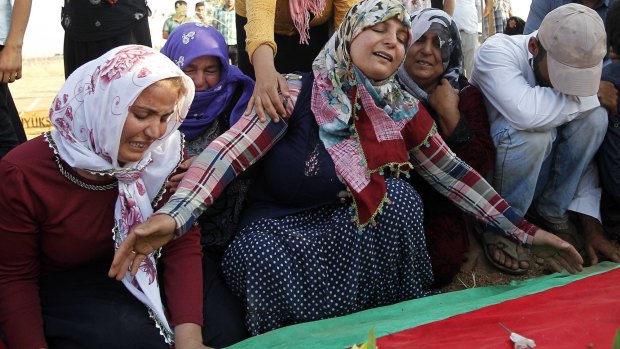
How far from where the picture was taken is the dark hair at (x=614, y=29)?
330 centimetres

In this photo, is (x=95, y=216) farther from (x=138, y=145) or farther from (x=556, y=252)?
(x=556, y=252)

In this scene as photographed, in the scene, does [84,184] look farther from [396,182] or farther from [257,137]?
[396,182]

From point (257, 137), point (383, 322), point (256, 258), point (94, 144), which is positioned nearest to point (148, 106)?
point (94, 144)

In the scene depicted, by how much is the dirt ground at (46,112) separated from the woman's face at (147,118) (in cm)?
156

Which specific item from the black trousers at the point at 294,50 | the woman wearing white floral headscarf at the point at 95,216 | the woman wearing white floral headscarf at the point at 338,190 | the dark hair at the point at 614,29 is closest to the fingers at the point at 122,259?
the woman wearing white floral headscarf at the point at 95,216

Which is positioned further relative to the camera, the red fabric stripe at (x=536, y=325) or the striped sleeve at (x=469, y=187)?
the striped sleeve at (x=469, y=187)

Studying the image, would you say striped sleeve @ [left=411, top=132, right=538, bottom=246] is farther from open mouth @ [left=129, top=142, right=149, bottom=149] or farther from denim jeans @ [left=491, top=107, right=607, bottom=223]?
open mouth @ [left=129, top=142, right=149, bottom=149]

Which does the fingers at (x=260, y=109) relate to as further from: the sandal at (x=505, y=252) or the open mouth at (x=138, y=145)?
the sandal at (x=505, y=252)

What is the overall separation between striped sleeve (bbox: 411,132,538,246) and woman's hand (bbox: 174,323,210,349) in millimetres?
1155

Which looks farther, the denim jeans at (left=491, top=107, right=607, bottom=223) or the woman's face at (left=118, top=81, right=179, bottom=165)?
the denim jeans at (left=491, top=107, right=607, bottom=223)

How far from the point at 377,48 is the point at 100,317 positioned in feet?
4.50

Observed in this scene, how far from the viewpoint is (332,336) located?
231cm

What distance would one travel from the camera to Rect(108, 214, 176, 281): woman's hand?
6.75 ft

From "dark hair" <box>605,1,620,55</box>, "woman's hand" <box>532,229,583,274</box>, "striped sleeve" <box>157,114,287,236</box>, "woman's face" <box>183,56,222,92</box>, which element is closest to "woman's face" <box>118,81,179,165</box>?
"striped sleeve" <box>157,114,287,236</box>
